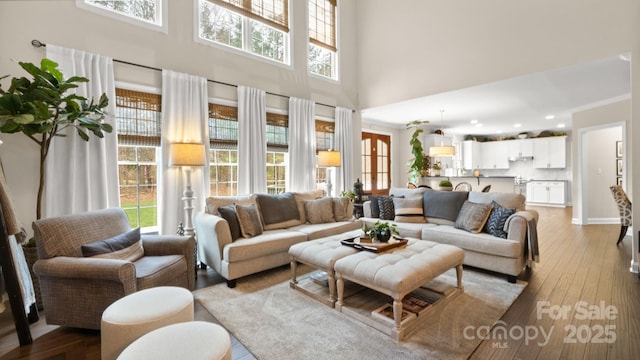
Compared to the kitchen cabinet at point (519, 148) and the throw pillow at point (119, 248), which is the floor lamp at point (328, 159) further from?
the kitchen cabinet at point (519, 148)

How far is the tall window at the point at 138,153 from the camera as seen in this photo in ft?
11.0

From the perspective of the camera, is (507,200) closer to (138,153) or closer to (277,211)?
(277,211)

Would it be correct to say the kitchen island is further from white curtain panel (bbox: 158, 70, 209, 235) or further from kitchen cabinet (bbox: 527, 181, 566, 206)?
white curtain panel (bbox: 158, 70, 209, 235)

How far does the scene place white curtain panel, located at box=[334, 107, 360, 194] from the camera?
19.1 feet

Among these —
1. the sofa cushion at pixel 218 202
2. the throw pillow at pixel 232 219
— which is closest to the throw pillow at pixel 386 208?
the sofa cushion at pixel 218 202

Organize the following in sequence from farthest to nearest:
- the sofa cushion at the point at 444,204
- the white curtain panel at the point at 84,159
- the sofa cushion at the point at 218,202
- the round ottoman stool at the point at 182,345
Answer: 1. the sofa cushion at the point at 444,204
2. the sofa cushion at the point at 218,202
3. the white curtain panel at the point at 84,159
4. the round ottoman stool at the point at 182,345

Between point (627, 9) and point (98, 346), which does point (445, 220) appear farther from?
point (98, 346)

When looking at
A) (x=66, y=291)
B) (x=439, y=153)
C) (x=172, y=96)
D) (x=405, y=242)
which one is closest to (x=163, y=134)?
(x=172, y=96)

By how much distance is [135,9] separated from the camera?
11.5 ft

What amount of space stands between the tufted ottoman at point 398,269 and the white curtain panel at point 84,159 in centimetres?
274

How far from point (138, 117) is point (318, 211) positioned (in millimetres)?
2632

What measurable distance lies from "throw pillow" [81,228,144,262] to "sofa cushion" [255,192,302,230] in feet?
4.92

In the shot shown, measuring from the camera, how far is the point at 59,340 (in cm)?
210

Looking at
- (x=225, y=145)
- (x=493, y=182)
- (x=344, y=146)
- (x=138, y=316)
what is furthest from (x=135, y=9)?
(x=493, y=182)
